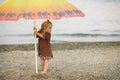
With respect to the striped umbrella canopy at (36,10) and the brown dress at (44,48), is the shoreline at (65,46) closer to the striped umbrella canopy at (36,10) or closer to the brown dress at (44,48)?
the brown dress at (44,48)

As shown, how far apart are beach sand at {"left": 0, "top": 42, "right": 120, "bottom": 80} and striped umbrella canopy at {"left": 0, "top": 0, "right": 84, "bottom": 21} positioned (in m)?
0.66

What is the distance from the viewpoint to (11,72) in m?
4.46

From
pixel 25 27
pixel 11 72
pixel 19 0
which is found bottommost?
pixel 11 72

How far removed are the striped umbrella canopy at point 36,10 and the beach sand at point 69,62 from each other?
655 millimetres

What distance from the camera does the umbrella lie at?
12.7 feet

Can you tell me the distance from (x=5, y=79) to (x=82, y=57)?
1535mm

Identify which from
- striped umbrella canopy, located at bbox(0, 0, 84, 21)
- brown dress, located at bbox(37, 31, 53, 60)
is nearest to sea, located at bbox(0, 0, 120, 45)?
brown dress, located at bbox(37, 31, 53, 60)

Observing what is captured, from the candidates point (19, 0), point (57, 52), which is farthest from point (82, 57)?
point (19, 0)

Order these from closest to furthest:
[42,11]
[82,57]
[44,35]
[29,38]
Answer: [42,11], [44,35], [82,57], [29,38]

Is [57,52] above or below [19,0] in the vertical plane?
below

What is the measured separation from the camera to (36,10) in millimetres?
3912

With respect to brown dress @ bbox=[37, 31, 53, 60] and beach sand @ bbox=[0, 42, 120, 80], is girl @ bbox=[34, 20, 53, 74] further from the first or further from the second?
beach sand @ bbox=[0, 42, 120, 80]

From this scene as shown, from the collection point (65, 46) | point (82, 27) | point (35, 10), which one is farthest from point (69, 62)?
point (35, 10)

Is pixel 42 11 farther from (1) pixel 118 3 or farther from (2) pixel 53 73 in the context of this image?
(1) pixel 118 3
